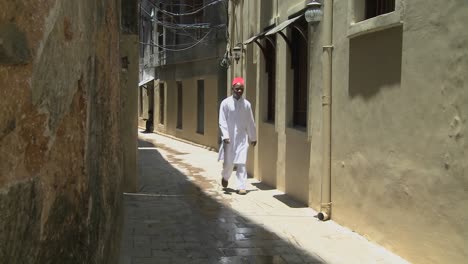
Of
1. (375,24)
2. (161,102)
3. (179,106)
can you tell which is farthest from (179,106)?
(375,24)

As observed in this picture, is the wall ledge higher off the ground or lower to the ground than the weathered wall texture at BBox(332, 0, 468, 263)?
higher

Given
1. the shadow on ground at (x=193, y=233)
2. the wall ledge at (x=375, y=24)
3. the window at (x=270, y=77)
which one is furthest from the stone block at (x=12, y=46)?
the window at (x=270, y=77)

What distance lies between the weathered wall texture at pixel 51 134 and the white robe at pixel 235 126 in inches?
216

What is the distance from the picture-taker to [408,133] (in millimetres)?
4523

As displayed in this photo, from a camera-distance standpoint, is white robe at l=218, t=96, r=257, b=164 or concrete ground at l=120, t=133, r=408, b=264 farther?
white robe at l=218, t=96, r=257, b=164

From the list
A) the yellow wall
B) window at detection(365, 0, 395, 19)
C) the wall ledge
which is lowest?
the yellow wall

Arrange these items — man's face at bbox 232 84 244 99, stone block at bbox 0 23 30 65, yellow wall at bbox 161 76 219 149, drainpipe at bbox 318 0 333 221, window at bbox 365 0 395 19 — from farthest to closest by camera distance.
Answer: yellow wall at bbox 161 76 219 149, man's face at bbox 232 84 244 99, drainpipe at bbox 318 0 333 221, window at bbox 365 0 395 19, stone block at bbox 0 23 30 65

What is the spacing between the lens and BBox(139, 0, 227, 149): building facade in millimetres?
16469

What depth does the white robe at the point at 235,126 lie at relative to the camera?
8.52 m

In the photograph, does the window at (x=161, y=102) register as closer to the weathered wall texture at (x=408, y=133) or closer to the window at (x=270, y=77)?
the window at (x=270, y=77)

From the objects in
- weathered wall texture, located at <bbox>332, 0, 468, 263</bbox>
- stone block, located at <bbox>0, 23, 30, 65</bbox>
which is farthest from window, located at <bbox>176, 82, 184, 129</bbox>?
stone block, located at <bbox>0, 23, 30, 65</bbox>

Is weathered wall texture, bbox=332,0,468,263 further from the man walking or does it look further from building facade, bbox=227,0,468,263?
the man walking

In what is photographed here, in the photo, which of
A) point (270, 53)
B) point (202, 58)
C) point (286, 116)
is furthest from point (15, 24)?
point (202, 58)

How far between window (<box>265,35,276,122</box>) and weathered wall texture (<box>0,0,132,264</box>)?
20.9ft
